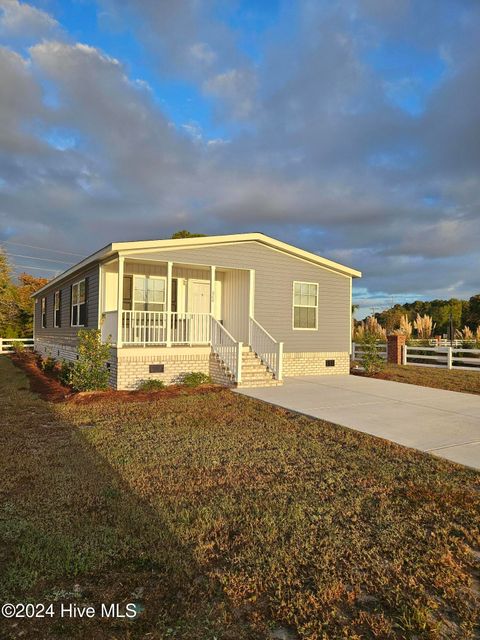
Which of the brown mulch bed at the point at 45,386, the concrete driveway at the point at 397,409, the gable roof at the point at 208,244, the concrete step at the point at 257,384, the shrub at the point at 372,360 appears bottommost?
the brown mulch bed at the point at 45,386

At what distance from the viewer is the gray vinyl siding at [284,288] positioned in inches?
496

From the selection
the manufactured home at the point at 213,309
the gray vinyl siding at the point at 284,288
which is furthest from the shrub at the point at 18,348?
the gray vinyl siding at the point at 284,288

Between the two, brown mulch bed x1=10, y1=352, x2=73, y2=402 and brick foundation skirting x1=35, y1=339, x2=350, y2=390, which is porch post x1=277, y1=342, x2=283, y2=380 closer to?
brick foundation skirting x1=35, y1=339, x2=350, y2=390

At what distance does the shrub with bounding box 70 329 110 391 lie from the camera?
10.3 metres

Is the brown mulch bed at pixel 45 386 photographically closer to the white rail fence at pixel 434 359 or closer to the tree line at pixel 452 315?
the white rail fence at pixel 434 359

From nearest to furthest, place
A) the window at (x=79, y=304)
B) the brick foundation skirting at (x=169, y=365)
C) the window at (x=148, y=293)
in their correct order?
the brick foundation skirting at (x=169, y=365) → the window at (x=148, y=293) → the window at (x=79, y=304)

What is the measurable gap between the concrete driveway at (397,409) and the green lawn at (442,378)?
1.01m

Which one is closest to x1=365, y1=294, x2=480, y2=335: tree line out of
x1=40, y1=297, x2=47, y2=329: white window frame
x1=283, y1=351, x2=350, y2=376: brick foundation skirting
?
x1=283, y1=351, x2=350, y2=376: brick foundation skirting

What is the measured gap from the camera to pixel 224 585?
2.75 metres

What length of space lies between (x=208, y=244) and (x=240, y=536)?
383 inches

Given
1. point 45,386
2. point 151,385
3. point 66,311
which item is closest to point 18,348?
point 66,311

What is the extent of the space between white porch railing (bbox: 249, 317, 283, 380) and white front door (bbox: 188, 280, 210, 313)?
2.00 meters

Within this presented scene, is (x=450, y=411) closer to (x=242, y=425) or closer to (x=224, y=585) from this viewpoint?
(x=242, y=425)

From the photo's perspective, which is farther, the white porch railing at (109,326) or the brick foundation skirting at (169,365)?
the white porch railing at (109,326)
